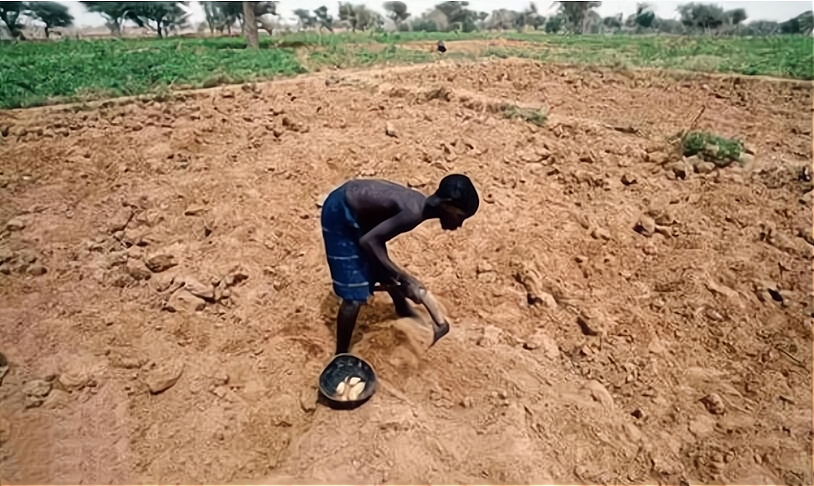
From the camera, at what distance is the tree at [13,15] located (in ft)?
83.8

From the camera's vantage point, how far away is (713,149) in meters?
4.58

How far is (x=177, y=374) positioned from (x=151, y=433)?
340 mm

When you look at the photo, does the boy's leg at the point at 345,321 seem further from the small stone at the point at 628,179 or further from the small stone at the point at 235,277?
the small stone at the point at 628,179

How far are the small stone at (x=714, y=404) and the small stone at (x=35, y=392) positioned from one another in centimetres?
313

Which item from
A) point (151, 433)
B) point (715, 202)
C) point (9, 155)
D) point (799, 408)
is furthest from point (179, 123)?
point (799, 408)

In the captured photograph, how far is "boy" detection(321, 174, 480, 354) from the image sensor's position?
2.13 m

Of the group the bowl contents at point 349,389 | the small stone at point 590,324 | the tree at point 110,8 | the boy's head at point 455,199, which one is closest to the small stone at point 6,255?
the bowl contents at point 349,389

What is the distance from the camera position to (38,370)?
8.77ft

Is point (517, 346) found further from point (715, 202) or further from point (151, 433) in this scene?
point (715, 202)

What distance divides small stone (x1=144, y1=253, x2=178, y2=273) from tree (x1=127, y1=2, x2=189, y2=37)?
84.0 feet

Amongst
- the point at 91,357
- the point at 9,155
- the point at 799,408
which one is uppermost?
the point at 9,155

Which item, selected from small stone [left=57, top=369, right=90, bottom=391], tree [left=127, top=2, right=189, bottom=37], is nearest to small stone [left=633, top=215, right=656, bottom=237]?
small stone [left=57, top=369, right=90, bottom=391]

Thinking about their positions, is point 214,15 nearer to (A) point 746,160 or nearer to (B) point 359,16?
(B) point 359,16

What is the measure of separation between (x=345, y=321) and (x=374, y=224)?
20.1 inches
